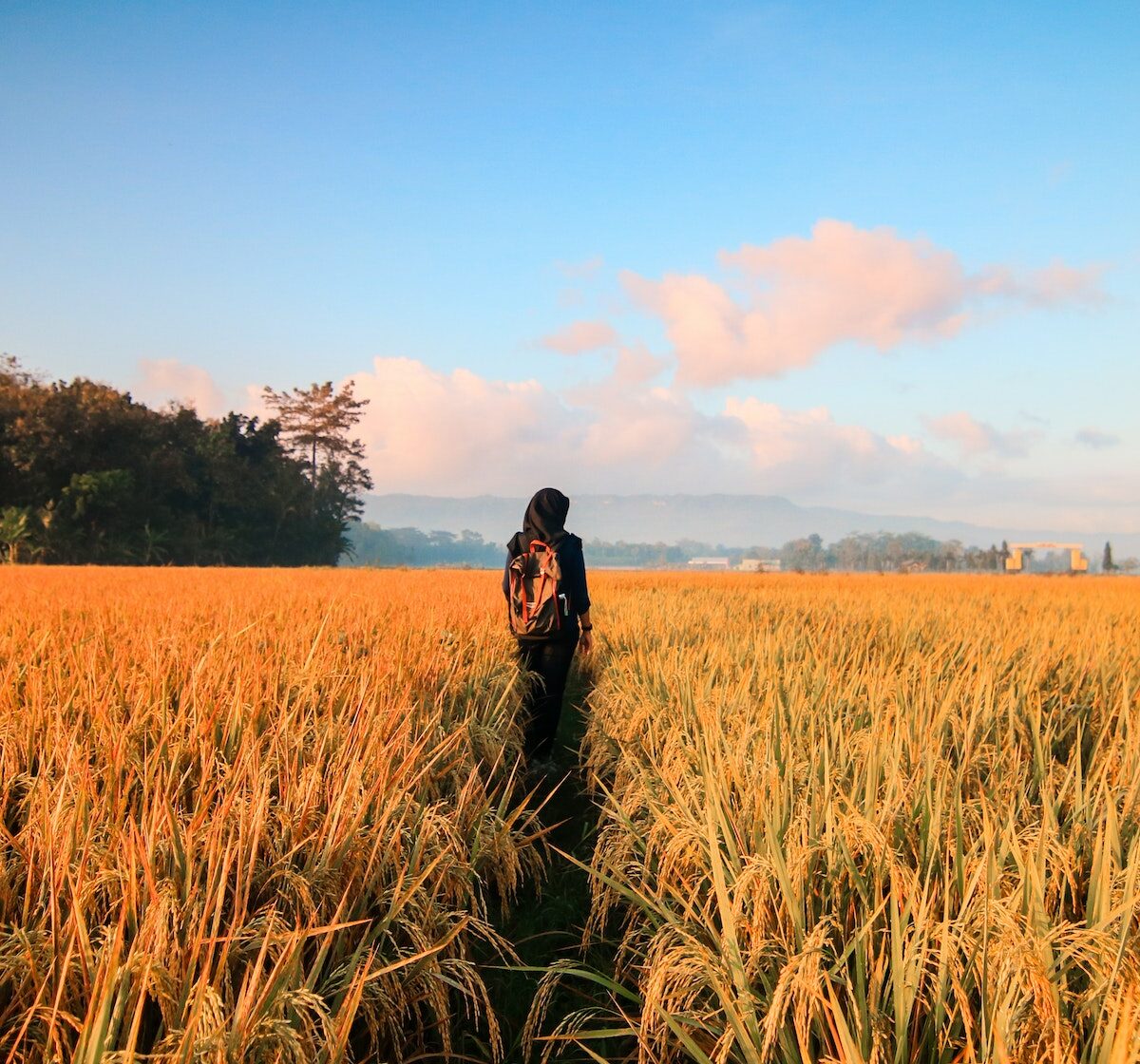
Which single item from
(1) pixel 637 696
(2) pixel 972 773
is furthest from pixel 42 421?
(2) pixel 972 773

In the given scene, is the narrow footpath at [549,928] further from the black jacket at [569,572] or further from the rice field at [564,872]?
the black jacket at [569,572]

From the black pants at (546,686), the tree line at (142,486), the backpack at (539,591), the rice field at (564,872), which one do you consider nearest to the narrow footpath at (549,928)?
the rice field at (564,872)

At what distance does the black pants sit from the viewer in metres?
5.31

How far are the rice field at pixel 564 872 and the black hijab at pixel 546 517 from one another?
113 centimetres

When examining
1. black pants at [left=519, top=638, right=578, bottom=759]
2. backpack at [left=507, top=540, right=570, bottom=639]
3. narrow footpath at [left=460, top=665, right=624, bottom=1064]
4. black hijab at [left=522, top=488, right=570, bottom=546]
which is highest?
black hijab at [left=522, top=488, right=570, bottom=546]

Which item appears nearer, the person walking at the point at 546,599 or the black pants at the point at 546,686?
the person walking at the point at 546,599

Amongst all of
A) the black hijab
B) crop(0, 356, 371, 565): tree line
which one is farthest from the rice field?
crop(0, 356, 371, 565): tree line

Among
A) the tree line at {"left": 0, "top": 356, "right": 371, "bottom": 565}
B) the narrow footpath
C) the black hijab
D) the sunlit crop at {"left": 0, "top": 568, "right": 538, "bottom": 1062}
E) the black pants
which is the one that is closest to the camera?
the sunlit crop at {"left": 0, "top": 568, "right": 538, "bottom": 1062}

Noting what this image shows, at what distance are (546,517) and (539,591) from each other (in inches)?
20.5

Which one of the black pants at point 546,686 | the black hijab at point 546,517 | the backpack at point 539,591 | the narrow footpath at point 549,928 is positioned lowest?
the narrow footpath at point 549,928

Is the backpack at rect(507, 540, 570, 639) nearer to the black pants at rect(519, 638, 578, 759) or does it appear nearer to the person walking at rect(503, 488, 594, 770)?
the person walking at rect(503, 488, 594, 770)

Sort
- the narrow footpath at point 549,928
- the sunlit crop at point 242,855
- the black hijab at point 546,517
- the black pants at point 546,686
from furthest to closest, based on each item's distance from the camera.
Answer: the black pants at point 546,686
the black hijab at point 546,517
the narrow footpath at point 549,928
the sunlit crop at point 242,855

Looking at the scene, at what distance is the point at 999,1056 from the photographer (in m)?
1.20

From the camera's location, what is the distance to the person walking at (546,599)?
16.6 ft
